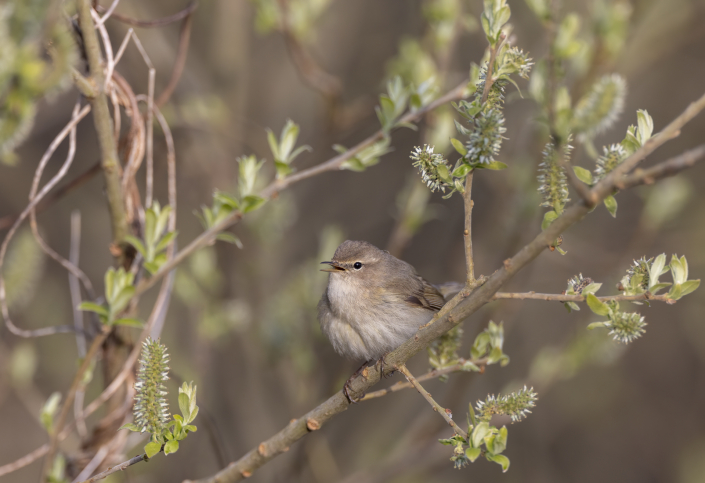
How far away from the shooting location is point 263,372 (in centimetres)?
602

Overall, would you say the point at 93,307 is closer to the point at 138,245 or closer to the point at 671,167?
the point at 138,245

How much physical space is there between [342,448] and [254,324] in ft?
6.17

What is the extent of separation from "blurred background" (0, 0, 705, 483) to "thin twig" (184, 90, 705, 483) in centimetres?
95

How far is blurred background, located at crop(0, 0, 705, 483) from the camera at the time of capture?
4.58 m

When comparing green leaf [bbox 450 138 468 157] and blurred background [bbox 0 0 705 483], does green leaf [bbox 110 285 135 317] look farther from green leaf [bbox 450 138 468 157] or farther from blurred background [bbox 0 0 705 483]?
green leaf [bbox 450 138 468 157]

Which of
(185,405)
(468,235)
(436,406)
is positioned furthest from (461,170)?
(185,405)

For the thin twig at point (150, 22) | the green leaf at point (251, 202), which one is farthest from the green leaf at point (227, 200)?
the thin twig at point (150, 22)

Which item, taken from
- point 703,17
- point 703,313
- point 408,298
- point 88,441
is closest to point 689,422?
point 703,313

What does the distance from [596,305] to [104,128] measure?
6.67 feet

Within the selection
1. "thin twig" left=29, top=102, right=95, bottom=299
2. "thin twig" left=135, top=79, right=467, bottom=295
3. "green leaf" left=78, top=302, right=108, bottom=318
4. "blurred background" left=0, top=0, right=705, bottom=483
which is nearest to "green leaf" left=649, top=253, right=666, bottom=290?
"thin twig" left=135, top=79, right=467, bottom=295

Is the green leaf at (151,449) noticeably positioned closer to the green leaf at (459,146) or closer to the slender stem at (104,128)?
the slender stem at (104,128)

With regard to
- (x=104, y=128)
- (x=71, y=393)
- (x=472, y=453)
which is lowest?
(x=472, y=453)

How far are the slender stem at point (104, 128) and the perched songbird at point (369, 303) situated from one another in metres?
1.68

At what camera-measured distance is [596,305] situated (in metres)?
1.87
